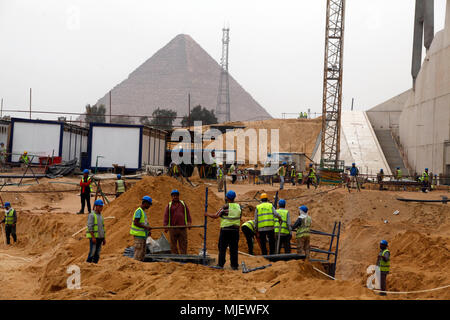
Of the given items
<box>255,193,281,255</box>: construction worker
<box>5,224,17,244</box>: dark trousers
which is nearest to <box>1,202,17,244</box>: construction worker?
<box>5,224,17,244</box>: dark trousers

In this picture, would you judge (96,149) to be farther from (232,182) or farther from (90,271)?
(90,271)

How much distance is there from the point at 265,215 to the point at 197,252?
5.66 ft

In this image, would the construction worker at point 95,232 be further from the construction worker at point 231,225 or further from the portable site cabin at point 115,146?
the portable site cabin at point 115,146

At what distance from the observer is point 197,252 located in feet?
34.8

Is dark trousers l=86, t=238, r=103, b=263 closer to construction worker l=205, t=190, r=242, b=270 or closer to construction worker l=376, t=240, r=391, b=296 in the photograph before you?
construction worker l=205, t=190, r=242, b=270

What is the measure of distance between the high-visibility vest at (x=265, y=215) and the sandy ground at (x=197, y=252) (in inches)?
34.5

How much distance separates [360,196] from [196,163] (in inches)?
640

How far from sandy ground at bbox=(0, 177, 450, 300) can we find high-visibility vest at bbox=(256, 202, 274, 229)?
875mm

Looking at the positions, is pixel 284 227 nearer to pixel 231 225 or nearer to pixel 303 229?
pixel 303 229

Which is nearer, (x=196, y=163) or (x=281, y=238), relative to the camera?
(x=281, y=238)

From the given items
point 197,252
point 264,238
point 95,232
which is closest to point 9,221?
point 95,232

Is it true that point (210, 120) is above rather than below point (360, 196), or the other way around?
above

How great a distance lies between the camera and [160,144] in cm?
3453
